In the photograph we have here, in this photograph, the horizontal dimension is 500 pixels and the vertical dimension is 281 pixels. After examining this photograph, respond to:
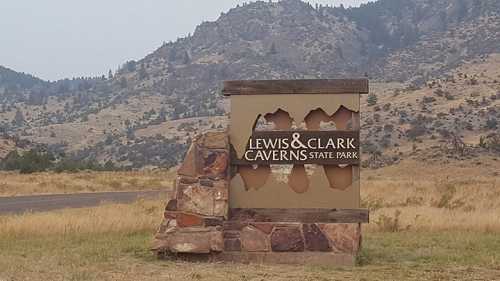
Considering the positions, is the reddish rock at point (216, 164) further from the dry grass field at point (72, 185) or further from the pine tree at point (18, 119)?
the pine tree at point (18, 119)

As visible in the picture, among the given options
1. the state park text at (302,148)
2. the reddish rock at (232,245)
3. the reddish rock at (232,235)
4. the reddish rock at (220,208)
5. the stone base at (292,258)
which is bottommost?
the stone base at (292,258)

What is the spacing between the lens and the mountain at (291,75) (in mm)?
69587

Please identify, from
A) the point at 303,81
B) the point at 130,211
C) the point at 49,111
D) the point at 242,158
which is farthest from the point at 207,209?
the point at 49,111

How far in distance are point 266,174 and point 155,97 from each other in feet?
378

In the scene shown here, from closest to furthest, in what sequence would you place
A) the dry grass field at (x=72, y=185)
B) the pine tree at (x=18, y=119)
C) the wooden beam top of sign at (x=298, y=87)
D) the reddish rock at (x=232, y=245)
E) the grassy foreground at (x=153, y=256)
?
the grassy foreground at (x=153, y=256), the reddish rock at (x=232, y=245), the wooden beam top of sign at (x=298, y=87), the dry grass field at (x=72, y=185), the pine tree at (x=18, y=119)

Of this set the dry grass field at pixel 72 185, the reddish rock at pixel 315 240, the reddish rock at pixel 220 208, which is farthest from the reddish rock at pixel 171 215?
the dry grass field at pixel 72 185

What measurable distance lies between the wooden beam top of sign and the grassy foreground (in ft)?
10.1

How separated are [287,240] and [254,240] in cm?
59

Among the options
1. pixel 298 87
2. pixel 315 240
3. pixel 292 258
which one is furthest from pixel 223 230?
pixel 298 87

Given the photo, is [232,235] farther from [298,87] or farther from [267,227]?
[298,87]

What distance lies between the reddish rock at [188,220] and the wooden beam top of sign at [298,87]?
93.2 inches

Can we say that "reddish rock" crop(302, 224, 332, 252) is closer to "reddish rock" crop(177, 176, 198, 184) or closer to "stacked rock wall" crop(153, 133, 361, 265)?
"stacked rock wall" crop(153, 133, 361, 265)

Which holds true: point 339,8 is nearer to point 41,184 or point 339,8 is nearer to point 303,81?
point 41,184

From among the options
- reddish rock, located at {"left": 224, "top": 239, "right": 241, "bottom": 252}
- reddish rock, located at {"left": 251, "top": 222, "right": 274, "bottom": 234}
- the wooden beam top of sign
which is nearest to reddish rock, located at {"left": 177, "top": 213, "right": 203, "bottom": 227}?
reddish rock, located at {"left": 224, "top": 239, "right": 241, "bottom": 252}
